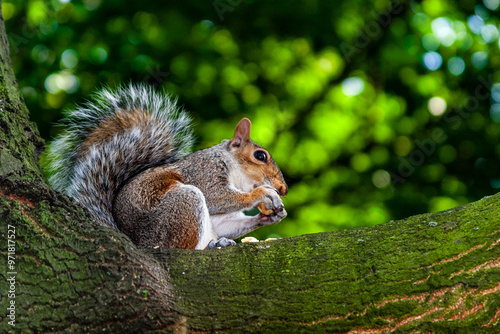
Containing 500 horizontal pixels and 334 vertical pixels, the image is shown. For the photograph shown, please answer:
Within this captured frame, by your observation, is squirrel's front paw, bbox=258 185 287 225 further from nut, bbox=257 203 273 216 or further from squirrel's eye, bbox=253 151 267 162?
squirrel's eye, bbox=253 151 267 162

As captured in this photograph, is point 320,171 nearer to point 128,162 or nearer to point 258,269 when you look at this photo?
point 128,162

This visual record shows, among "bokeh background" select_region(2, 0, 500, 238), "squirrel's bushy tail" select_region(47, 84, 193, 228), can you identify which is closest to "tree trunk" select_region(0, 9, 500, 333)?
"squirrel's bushy tail" select_region(47, 84, 193, 228)

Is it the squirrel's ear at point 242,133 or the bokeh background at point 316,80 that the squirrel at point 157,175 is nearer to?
the squirrel's ear at point 242,133

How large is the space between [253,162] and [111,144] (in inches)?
35.5

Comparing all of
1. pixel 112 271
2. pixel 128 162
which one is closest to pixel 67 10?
pixel 128 162

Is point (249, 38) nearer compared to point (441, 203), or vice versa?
point (441, 203)

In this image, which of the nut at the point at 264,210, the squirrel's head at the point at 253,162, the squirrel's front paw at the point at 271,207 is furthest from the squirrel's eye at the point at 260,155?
the nut at the point at 264,210

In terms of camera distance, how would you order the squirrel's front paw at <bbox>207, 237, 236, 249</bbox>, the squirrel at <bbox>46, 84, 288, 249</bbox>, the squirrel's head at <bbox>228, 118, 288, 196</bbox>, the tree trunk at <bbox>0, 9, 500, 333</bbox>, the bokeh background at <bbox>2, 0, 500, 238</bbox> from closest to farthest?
the tree trunk at <bbox>0, 9, 500, 333</bbox>
the squirrel's front paw at <bbox>207, 237, 236, 249</bbox>
the squirrel at <bbox>46, 84, 288, 249</bbox>
the squirrel's head at <bbox>228, 118, 288, 196</bbox>
the bokeh background at <bbox>2, 0, 500, 238</bbox>

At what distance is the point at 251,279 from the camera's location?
4.92ft

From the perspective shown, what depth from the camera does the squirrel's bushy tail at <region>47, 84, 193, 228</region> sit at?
2.77 meters

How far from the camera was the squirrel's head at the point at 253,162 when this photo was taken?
10.9 feet

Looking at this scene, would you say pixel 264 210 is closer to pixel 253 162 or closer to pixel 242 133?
pixel 253 162

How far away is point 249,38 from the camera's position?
16.6 ft

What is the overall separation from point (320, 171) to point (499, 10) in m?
2.52
